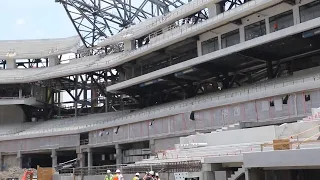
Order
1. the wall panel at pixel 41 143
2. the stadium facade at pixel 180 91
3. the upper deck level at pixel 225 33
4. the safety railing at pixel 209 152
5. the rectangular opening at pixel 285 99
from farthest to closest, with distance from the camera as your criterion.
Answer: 1. the wall panel at pixel 41 143
2. the upper deck level at pixel 225 33
3. the rectangular opening at pixel 285 99
4. the stadium facade at pixel 180 91
5. the safety railing at pixel 209 152

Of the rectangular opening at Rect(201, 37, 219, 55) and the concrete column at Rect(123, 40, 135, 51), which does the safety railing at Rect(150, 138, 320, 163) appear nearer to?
the rectangular opening at Rect(201, 37, 219, 55)

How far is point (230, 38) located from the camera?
42469 millimetres

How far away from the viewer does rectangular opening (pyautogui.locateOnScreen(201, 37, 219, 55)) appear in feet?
143

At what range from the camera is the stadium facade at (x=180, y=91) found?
24.5m

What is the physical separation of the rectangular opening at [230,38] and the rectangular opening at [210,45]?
2.75 feet

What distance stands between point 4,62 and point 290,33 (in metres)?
51.0

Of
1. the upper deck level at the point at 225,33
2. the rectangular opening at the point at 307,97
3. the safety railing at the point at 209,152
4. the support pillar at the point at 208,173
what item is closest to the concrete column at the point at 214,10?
the upper deck level at the point at 225,33

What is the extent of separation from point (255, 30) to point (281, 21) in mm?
2816

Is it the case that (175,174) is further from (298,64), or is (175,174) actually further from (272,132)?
(298,64)

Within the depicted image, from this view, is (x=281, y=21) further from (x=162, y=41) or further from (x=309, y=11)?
(x=162, y=41)

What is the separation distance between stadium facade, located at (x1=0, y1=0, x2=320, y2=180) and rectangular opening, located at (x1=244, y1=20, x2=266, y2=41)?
0.09 meters

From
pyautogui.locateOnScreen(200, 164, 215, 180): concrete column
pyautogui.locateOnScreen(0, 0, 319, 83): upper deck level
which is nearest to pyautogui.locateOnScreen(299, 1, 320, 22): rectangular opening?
pyautogui.locateOnScreen(0, 0, 319, 83): upper deck level

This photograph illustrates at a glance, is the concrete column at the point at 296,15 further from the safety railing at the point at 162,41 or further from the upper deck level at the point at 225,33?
the safety railing at the point at 162,41

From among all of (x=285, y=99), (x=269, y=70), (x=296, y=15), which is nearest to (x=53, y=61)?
(x=269, y=70)
